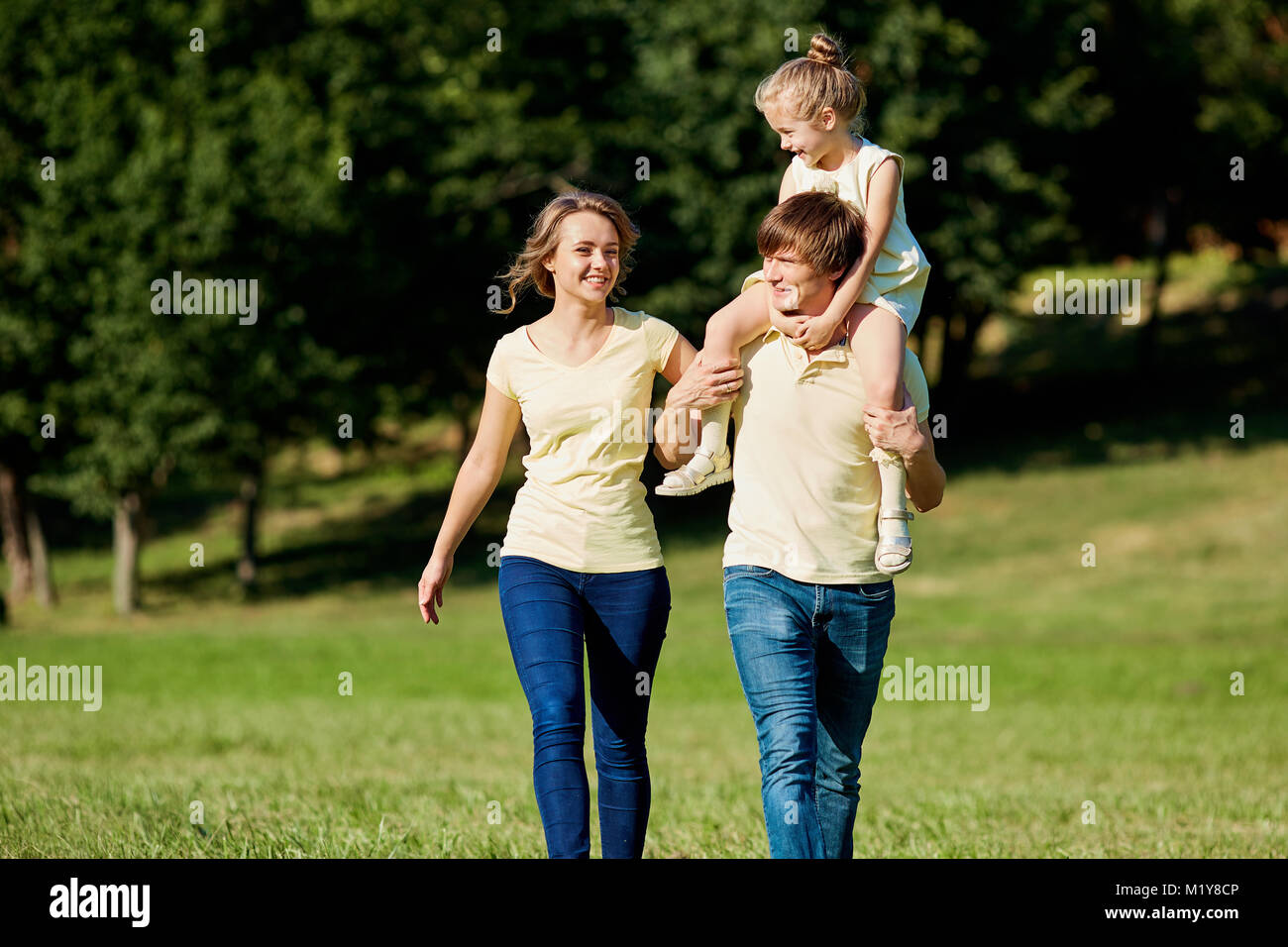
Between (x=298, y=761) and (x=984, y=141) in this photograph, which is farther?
(x=984, y=141)

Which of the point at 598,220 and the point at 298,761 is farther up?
the point at 598,220

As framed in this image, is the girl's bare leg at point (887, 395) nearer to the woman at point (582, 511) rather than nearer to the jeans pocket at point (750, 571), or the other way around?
the jeans pocket at point (750, 571)

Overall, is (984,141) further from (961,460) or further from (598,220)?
(598,220)

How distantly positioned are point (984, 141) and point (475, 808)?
85.5ft

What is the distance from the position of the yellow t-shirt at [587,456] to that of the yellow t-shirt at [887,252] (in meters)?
0.71

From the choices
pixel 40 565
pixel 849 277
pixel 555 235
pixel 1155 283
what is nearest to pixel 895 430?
pixel 849 277

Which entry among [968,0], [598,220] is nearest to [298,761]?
[598,220]

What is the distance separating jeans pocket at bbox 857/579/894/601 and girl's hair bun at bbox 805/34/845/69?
5.43ft

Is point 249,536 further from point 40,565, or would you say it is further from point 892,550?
point 892,550

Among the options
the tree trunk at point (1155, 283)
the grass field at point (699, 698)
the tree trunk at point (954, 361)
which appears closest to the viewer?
the grass field at point (699, 698)

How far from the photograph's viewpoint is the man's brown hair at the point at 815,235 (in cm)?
406

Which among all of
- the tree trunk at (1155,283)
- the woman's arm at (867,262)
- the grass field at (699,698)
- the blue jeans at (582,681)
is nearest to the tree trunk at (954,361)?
the grass field at (699,698)

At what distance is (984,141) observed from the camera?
97.8 ft

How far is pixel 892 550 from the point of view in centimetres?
406
